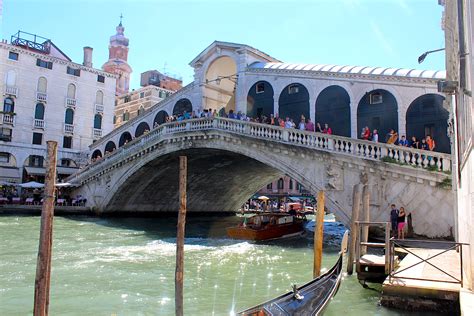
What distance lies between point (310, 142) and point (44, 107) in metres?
19.3

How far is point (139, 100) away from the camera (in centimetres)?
3894

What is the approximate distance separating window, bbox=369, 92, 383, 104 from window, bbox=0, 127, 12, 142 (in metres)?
20.3

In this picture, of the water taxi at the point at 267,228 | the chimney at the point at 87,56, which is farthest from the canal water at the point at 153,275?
the chimney at the point at 87,56

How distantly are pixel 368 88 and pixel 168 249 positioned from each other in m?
8.59

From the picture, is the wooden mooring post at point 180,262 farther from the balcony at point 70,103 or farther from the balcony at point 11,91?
the balcony at point 70,103

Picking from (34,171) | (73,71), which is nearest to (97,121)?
(73,71)

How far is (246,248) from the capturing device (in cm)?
1231

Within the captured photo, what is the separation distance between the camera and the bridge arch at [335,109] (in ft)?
49.5

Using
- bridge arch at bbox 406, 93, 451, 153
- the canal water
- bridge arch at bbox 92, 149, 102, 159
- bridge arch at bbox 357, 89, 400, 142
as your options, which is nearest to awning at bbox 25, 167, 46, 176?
bridge arch at bbox 92, 149, 102, 159

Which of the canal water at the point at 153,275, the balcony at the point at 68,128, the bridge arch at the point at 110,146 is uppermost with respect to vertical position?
the balcony at the point at 68,128

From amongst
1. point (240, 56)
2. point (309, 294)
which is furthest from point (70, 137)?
point (309, 294)

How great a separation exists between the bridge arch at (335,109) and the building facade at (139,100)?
23.2 metres

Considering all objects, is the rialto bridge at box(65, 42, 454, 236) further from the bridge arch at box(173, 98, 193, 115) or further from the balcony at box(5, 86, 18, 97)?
the balcony at box(5, 86, 18, 97)

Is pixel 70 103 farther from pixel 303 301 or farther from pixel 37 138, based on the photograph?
pixel 303 301
